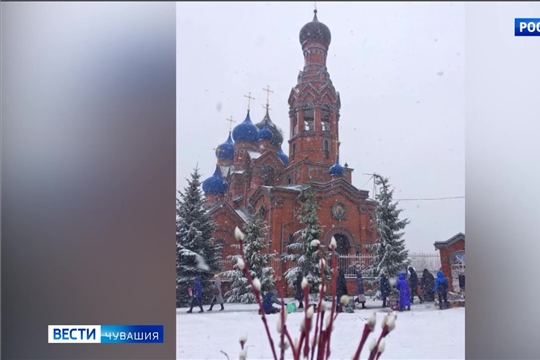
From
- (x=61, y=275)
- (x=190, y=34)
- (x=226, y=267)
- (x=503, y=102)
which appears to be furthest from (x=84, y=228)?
(x=503, y=102)

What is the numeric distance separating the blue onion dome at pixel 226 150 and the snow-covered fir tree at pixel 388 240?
0.99 meters

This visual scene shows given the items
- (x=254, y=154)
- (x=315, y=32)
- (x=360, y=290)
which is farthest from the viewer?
(x=254, y=154)

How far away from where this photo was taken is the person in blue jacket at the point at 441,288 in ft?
9.61

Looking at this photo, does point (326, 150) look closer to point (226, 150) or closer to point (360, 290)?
point (226, 150)

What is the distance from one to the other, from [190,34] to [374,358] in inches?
93.5

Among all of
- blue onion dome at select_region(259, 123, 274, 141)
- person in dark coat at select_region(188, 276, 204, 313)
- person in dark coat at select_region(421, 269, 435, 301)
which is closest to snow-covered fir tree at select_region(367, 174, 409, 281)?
person in dark coat at select_region(421, 269, 435, 301)

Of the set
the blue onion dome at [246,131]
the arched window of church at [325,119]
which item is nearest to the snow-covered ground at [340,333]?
the blue onion dome at [246,131]

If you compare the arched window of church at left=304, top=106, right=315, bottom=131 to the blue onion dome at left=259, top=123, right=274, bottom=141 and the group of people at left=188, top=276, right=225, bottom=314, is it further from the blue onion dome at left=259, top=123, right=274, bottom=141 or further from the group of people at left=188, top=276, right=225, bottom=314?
the group of people at left=188, top=276, right=225, bottom=314

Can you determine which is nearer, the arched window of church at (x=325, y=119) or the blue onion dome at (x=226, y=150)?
the blue onion dome at (x=226, y=150)

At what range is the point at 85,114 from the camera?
2.77 meters

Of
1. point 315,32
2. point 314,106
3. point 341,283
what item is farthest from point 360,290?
point 315,32

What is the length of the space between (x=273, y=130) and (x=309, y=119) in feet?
0.85

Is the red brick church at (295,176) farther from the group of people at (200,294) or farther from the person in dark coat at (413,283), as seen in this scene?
the person in dark coat at (413,283)

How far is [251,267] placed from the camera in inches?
118
